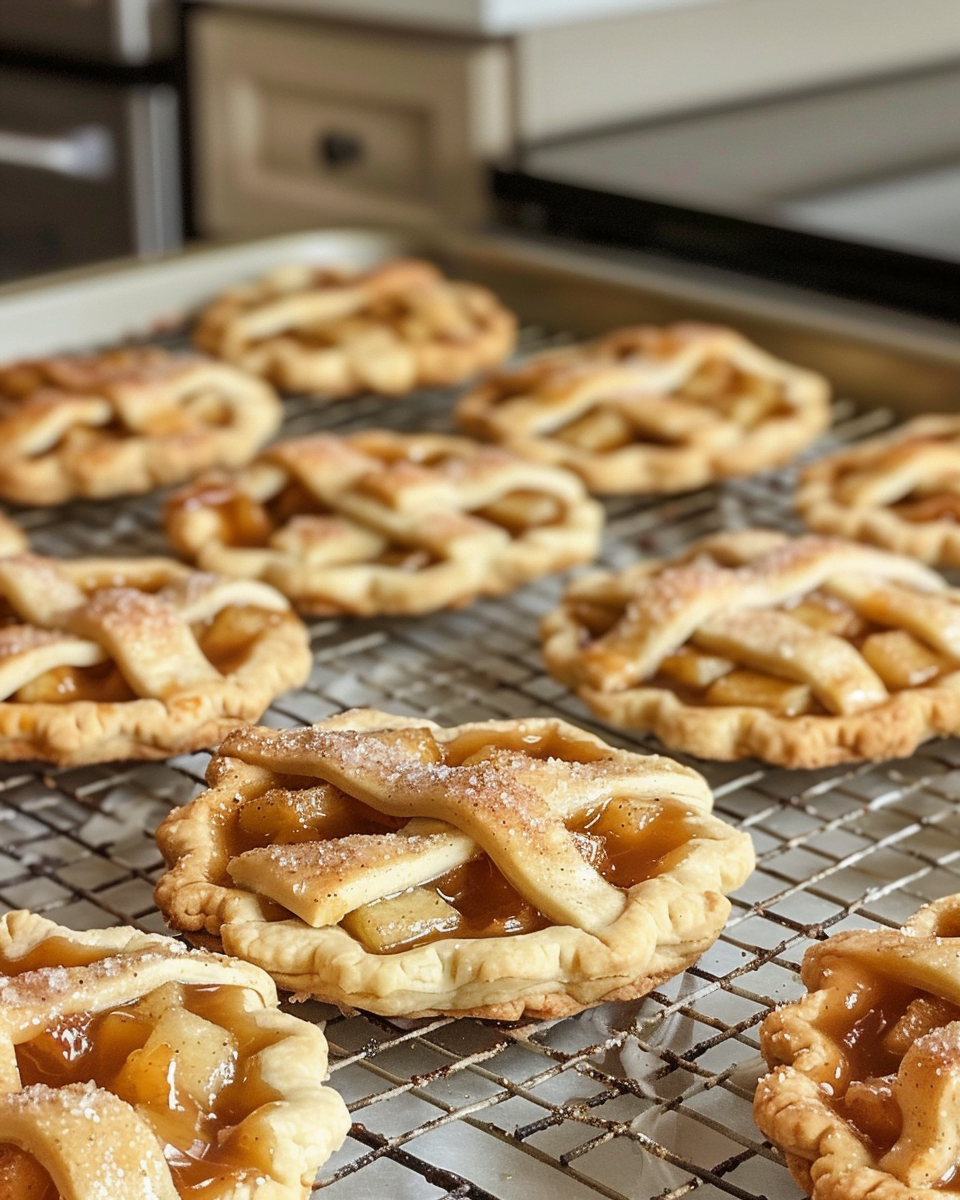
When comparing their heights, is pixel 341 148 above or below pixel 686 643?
above

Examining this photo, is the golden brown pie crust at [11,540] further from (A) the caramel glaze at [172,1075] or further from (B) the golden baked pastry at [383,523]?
(A) the caramel glaze at [172,1075]

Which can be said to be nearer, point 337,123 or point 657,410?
point 657,410

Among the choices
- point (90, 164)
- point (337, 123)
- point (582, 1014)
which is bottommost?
point (582, 1014)

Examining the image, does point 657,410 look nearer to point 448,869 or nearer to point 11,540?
point 11,540

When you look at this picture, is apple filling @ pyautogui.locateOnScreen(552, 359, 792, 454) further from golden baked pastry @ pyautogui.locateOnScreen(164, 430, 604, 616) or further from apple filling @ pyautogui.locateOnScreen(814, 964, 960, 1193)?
apple filling @ pyautogui.locateOnScreen(814, 964, 960, 1193)

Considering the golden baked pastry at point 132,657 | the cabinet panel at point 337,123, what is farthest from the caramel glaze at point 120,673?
the cabinet panel at point 337,123

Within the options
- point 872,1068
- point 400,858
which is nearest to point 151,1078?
point 400,858
